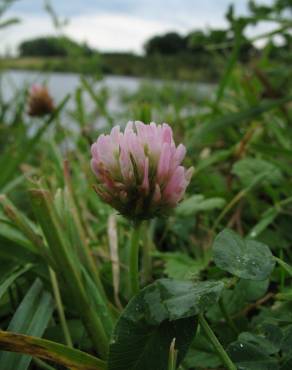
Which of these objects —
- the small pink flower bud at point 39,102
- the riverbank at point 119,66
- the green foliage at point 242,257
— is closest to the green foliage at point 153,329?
the green foliage at point 242,257

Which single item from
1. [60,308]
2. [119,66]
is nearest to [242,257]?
[60,308]

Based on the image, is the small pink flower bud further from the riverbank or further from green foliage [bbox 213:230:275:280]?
A: green foliage [bbox 213:230:275:280]

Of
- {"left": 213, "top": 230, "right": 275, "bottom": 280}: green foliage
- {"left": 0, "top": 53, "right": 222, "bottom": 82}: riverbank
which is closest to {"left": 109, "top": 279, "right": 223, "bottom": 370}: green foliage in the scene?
{"left": 213, "top": 230, "right": 275, "bottom": 280}: green foliage

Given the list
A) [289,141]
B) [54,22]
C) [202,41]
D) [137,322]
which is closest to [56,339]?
[137,322]

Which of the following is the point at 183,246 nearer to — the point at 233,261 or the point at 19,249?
the point at 19,249

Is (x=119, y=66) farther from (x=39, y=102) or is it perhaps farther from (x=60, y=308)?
(x=60, y=308)
